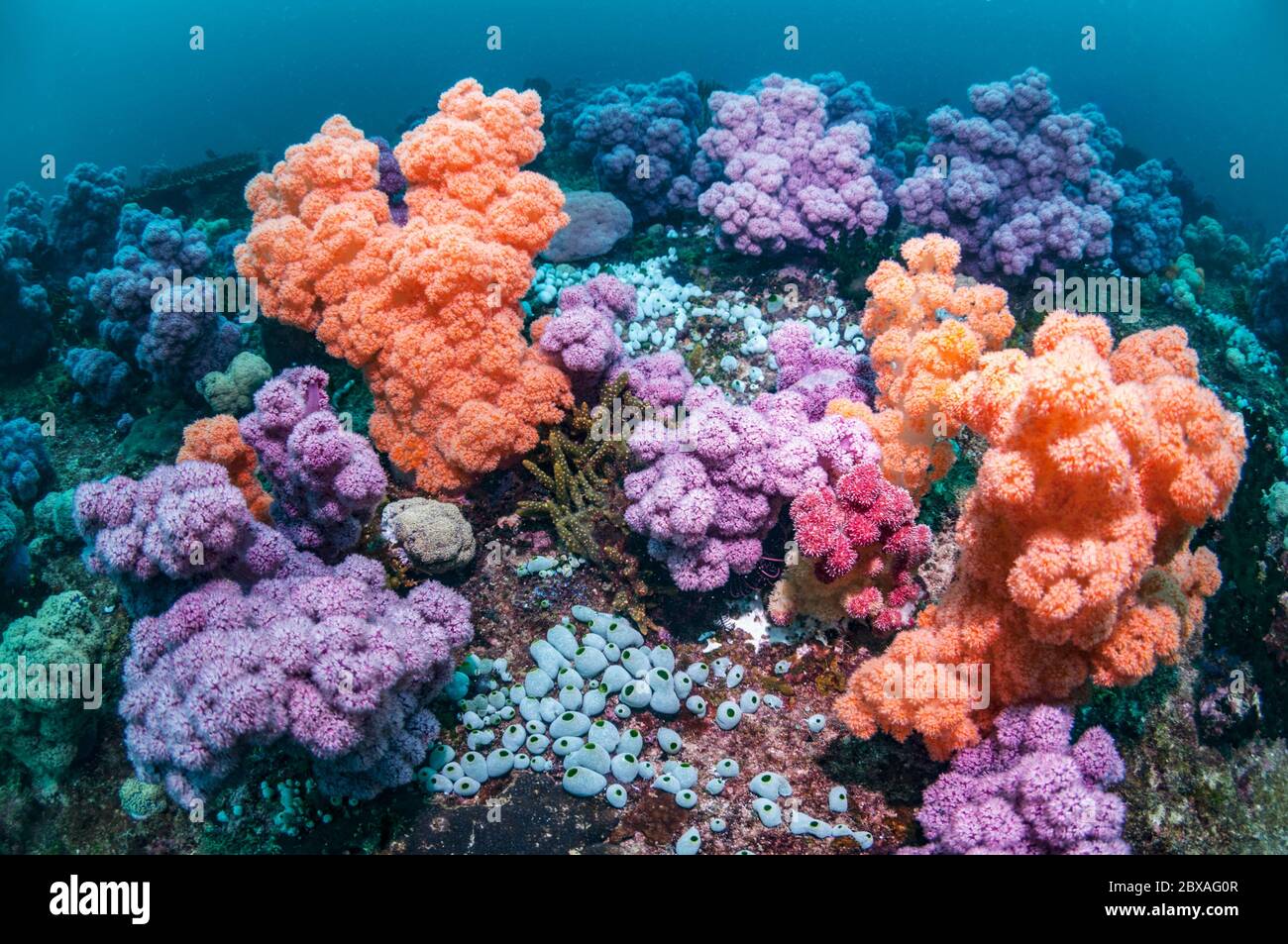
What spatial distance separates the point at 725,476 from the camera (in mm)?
5387

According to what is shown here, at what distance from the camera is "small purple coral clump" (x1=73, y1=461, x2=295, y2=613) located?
439 cm

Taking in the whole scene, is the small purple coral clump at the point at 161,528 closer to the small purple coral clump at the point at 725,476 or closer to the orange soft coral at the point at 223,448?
the orange soft coral at the point at 223,448

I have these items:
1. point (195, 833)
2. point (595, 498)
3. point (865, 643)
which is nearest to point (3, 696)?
point (195, 833)

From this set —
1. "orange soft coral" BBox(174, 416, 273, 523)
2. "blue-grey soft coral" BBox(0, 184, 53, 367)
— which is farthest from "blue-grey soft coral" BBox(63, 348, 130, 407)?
"orange soft coral" BBox(174, 416, 273, 523)

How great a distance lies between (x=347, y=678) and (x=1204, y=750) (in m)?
5.77

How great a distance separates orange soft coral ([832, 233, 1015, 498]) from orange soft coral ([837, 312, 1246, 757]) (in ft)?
2.03

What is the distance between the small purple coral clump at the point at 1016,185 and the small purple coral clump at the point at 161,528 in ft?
30.3

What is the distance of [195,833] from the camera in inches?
208

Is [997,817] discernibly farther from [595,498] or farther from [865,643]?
[595,498]

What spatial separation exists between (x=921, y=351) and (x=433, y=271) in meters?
4.20

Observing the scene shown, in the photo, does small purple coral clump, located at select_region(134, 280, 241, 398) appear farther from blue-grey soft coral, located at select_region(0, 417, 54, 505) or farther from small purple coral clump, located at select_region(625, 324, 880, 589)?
small purple coral clump, located at select_region(625, 324, 880, 589)

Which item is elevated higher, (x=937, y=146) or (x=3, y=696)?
(x=937, y=146)

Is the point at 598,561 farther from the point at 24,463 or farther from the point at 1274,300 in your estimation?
the point at 1274,300

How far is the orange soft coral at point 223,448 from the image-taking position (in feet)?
18.3
